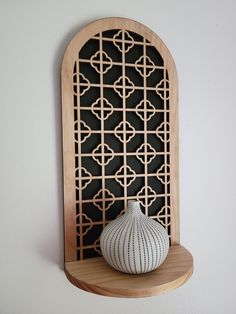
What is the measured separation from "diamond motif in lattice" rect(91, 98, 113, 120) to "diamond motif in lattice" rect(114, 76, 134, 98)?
55 mm

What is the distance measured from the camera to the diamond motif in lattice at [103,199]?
860 millimetres

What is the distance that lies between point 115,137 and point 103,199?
212mm

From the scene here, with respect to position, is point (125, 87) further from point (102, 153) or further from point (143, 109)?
point (102, 153)

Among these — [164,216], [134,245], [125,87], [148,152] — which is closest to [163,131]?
[148,152]

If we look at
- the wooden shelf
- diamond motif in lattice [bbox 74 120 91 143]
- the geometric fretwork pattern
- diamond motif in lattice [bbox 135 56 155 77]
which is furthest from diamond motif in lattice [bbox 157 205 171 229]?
diamond motif in lattice [bbox 135 56 155 77]

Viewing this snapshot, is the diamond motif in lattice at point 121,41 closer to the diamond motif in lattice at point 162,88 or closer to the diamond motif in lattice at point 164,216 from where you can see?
the diamond motif in lattice at point 162,88

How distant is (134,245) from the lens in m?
0.70

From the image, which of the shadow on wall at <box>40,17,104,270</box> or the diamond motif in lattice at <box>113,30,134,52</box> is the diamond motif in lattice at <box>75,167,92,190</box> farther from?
the diamond motif in lattice at <box>113,30,134,52</box>

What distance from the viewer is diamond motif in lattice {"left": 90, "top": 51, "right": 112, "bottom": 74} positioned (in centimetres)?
84

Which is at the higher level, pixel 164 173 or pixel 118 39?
pixel 118 39
